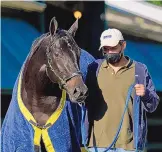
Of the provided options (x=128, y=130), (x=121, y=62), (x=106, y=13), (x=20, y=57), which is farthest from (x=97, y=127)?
(x=106, y=13)

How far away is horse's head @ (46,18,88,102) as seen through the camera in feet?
11.9

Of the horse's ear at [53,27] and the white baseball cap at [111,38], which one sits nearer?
the horse's ear at [53,27]

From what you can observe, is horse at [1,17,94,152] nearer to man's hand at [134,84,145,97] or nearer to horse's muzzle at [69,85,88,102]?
horse's muzzle at [69,85,88,102]

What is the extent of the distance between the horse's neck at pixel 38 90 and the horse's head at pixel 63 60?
84 mm

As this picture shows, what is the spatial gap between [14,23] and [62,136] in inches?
106

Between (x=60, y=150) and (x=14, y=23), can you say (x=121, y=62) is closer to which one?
(x=60, y=150)

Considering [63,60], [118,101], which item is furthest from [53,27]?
[118,101]

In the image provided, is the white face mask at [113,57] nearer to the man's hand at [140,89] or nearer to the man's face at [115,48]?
the man's face at [115,48]

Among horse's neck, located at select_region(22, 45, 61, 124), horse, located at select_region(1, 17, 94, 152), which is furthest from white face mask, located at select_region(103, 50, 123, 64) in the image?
horse's neck, located at select_region(22, 45, 61, 124)

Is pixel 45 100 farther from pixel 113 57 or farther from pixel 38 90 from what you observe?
pixel 113 57

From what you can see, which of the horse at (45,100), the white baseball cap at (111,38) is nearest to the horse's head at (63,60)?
the horse at (45,100)

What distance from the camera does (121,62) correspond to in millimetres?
3932

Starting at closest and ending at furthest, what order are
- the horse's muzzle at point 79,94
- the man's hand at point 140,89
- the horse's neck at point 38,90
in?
the horse's muzzle at point 79,94 → the man's hand at point 140,89 → the horse's neck at point 38,90

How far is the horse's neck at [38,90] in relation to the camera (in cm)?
380
